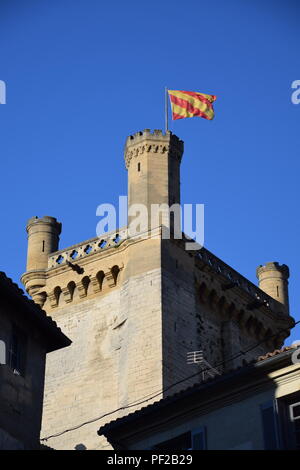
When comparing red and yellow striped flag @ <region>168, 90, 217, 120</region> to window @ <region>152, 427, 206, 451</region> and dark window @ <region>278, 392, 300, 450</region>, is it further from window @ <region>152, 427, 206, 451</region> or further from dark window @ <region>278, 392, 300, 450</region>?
dark window @ <region>278, 392, 300, 450</region>

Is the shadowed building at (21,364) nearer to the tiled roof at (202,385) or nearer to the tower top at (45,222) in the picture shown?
the tiled roof at (202,385)

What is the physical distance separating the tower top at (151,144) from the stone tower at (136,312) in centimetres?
4

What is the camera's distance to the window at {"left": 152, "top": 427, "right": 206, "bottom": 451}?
23.6 metres

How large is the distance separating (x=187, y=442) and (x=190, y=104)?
26.5m

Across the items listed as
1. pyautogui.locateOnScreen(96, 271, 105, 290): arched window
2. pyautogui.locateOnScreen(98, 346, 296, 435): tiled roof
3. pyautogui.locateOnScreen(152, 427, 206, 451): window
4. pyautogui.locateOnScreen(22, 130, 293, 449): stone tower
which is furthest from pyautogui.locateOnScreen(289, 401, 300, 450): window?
pyautogui.locateOnScreen(96, 271, 105, 290): arched window

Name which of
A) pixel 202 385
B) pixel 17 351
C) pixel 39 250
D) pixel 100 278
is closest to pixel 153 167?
pixel 100 278

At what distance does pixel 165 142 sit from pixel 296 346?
82.5 feet

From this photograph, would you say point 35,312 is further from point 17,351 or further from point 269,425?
point 269,425

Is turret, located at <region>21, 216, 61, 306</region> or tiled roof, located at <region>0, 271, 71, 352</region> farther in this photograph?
turret, located at <region>21, 216, 61, 306</region>

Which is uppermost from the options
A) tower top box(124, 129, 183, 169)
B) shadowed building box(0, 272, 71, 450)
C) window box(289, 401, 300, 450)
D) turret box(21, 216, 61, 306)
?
tower top box(124, 129, 183, 169)

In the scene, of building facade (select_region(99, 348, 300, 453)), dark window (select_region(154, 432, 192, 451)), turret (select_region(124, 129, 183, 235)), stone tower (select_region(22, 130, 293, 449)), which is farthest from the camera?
turret (select_region(124, 129, 183, 235))

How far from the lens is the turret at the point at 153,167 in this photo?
1812 inches

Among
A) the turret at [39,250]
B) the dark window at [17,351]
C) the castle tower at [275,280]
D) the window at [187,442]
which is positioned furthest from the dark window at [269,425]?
the castle tower at [275,280]
